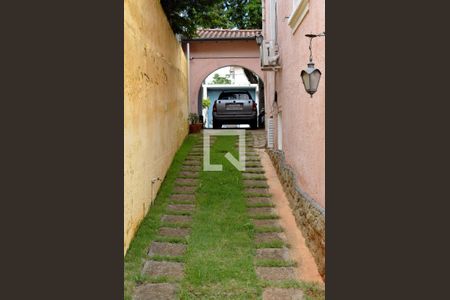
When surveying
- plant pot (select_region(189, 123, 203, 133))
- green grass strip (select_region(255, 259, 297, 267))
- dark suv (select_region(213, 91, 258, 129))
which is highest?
dark suv (select_region(213, 91, 258, 129))

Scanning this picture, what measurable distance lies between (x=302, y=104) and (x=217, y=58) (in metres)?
11.3

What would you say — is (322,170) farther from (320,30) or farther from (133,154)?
(133,154)

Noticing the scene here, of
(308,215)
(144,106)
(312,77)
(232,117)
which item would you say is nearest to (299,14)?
(312,77)

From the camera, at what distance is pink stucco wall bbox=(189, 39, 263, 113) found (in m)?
18.0

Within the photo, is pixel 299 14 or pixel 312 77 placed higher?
pixel 299 14

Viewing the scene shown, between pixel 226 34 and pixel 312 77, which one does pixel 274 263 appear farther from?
pixel 226 34

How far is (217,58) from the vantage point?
712 inches

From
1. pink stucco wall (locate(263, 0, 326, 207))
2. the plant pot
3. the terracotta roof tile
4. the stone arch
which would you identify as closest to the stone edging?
pink stucco wall (locate(263, 0, 326, 207))

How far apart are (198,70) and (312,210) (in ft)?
40.8

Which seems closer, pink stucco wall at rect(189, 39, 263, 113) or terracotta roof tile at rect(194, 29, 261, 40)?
terracotta roof tile at rect(194, 29, 261, 40)

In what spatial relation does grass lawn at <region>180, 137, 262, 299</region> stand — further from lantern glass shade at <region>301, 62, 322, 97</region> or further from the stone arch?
the stone arch

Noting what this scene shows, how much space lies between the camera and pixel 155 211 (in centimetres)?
777

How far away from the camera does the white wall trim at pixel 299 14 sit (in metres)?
6.71

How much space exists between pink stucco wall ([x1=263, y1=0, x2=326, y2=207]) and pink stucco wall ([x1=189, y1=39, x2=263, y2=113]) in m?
7.03
